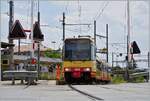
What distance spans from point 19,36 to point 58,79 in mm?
5509

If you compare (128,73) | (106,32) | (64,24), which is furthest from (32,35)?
(106,32)

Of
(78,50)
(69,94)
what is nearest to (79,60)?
(78,50)

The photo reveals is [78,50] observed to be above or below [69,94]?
above

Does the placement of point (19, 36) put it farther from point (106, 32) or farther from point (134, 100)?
point (106, 32)

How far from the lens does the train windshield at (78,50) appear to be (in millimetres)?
35625

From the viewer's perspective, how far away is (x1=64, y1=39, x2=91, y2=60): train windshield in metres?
35.6

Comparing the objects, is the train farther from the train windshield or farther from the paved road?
the paved road

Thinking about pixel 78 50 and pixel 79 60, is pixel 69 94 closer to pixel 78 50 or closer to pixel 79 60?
pixel 79 60

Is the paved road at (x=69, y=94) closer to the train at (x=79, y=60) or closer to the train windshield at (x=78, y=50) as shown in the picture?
the train at (x=79, y=60)

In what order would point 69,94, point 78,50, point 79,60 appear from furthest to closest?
point 78,50, point 79,60, point 69,94

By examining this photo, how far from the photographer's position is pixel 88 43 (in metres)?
35.7

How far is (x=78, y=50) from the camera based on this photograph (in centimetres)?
3578

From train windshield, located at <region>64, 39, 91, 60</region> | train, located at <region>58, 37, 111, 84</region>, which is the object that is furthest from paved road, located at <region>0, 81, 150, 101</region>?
train windshield, located at <region>64, 39, 91, 60</region>

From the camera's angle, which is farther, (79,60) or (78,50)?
(78,50)
